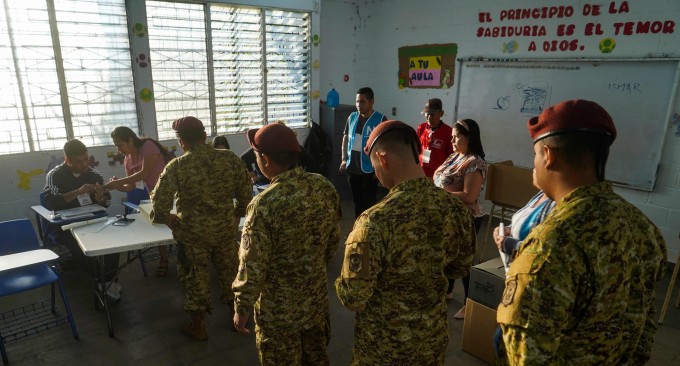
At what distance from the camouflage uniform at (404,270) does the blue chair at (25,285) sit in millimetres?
2391

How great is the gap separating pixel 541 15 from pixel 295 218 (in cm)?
410

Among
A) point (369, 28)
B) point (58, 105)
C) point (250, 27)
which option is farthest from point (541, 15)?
point (58, 105)

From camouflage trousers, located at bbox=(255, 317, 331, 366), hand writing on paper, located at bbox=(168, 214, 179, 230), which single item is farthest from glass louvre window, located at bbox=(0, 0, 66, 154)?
camouflage trousers, located at bbox=(255, 317, 331, 366)

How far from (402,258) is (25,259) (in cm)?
247

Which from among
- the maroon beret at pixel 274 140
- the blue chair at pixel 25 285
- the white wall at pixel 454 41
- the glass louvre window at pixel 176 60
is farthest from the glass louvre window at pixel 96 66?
the maroon beret at pixel 274 140

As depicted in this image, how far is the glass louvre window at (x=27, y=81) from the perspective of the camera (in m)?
3.81

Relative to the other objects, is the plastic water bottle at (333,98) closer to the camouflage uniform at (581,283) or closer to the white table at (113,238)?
the white table at (113,238)

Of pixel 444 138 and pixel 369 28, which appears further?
pixel 369 28

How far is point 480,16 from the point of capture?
5.03 m

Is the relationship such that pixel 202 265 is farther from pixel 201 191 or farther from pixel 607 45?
pixel 607 45

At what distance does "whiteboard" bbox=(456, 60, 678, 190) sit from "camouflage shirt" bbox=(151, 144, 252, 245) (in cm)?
346

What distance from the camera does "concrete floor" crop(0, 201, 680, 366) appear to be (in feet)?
8.89

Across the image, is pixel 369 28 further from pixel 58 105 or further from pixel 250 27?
pixel 58 105

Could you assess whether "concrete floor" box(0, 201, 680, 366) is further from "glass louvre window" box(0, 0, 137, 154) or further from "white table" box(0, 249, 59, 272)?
"glass louvre window" box(0, 0, 137, 154)
